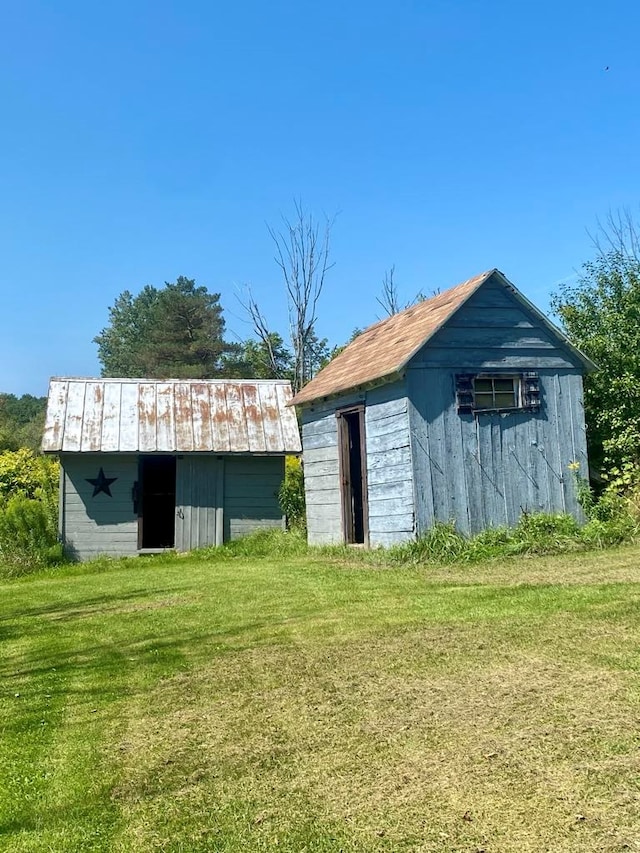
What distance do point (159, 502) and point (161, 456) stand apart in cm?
470

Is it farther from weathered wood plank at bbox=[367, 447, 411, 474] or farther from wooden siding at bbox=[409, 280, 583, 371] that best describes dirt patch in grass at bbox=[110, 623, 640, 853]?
wooden siding at bbox=[409, 280, 583, 371]

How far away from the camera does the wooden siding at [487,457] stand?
477 inches

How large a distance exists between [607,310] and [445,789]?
1401 cm

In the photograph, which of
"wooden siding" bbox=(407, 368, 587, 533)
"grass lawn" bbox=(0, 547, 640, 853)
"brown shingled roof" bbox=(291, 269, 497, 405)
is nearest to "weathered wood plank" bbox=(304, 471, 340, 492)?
"brown shingled roof" bbox=(291, 269, 497, 405)

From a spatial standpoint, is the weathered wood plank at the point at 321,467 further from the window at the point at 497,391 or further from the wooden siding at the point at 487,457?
the window at the point at 497,391

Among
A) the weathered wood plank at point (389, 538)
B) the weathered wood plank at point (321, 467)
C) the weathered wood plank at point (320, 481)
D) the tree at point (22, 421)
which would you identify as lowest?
the weathered wood plank at point (389, 538)

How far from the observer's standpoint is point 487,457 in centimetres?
1242

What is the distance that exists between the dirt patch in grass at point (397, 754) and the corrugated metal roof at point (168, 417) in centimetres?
1148

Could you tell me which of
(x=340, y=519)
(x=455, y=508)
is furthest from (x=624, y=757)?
(x=340, y=519)

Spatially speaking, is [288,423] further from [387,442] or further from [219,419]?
[387,442]

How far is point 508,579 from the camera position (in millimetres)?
9102

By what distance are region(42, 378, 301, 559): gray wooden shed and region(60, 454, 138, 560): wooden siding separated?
0.9 inches

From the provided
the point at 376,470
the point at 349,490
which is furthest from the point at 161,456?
the point at 376,470

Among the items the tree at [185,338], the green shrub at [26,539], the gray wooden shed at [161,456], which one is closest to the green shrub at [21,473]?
the gray wooden shed at [161,456]
